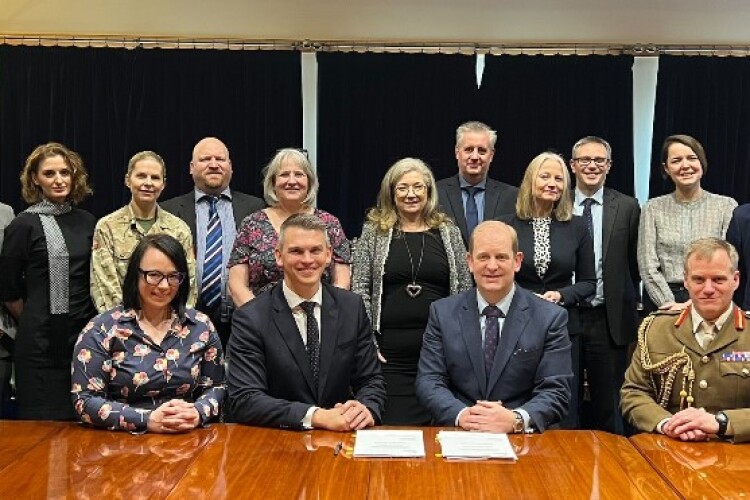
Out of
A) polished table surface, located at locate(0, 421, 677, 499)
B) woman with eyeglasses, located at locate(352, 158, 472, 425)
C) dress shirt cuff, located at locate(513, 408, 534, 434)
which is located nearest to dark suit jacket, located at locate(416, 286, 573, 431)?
dress shirt cuff, located at locate(513, 408, 534, 434)

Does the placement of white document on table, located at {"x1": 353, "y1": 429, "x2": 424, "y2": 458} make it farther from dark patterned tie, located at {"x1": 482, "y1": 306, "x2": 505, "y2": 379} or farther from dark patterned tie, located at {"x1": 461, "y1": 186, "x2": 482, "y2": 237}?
dark patterned tie, located at {"x1": 461, "y1": 186, "x2": 482, "y2": 237}

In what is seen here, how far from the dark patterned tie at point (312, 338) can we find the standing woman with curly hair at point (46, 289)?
61.3 inches

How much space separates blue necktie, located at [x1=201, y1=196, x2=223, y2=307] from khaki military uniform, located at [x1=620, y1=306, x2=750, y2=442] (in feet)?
6.71

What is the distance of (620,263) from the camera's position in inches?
161

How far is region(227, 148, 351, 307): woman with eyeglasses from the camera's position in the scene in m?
3.70

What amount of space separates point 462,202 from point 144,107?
111 inches

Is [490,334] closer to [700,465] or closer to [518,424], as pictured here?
[518,424]

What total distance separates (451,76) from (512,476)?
417cm

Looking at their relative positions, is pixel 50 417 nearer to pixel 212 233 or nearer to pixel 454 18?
pixel 212 233

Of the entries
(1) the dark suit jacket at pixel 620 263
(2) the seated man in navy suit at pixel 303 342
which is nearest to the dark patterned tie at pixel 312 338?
(2) the seated man in navy suit at pixel 303 342

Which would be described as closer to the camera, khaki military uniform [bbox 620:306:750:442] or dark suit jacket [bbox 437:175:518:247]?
khaki military uniform [bbox 620:306:750:442]

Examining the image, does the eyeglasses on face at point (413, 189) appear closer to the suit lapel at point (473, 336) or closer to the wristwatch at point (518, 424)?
the suit lapel at point (473, 336)

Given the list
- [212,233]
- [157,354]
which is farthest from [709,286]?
[212,233]

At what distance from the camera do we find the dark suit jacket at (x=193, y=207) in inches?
164
